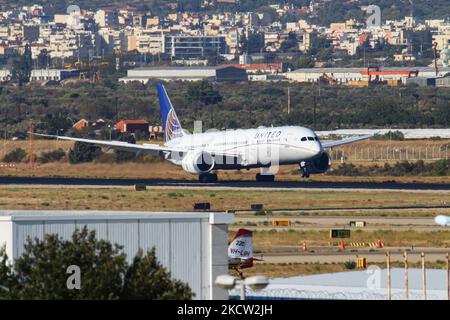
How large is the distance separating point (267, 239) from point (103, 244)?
35604mm

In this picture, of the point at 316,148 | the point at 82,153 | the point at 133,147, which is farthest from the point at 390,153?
the point at 316,148

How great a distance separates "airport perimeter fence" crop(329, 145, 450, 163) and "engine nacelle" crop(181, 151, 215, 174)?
88.6 ft

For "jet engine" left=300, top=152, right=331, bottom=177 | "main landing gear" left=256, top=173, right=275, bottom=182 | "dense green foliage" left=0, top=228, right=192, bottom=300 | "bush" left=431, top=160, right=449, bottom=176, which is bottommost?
"bush" left=431, top=160, right=449, bottom=176

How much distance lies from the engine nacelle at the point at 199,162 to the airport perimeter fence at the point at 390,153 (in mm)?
27010

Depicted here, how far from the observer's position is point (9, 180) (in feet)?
363

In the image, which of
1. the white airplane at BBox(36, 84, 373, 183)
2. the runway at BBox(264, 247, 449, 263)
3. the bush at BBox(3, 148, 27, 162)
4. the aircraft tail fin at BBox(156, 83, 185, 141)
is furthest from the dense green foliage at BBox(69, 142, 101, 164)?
the runway at BBox(264, 247, 449, 263)

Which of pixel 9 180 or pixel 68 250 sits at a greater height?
pixel 68 250

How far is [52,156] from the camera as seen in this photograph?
13512 centimetres

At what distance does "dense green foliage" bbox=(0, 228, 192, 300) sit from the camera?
103ft

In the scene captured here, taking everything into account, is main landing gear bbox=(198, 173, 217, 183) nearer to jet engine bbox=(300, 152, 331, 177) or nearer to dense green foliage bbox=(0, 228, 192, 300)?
jet engine bbox=(300, 152, 331, 177)

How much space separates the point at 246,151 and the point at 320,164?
5.69 meters

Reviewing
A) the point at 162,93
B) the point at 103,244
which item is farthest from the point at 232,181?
the point at 103,244

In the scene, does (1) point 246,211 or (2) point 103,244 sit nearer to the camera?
(2) point 103,244

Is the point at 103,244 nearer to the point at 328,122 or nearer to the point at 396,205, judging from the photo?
the point at 396,205
